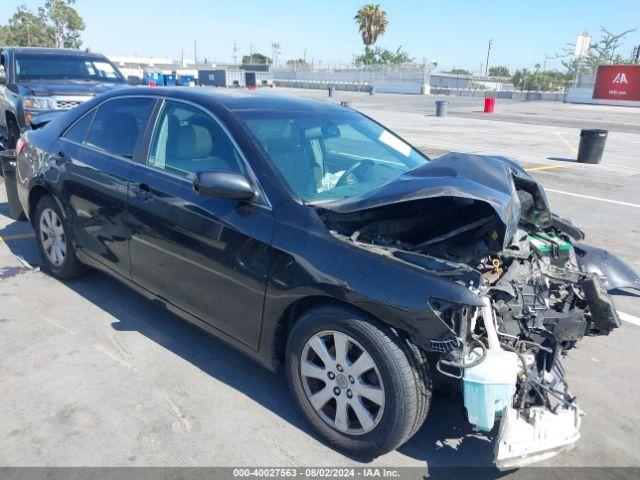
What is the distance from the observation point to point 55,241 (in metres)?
4.63

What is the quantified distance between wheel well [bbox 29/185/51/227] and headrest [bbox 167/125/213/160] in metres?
1.74

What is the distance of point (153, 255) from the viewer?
11.6ft

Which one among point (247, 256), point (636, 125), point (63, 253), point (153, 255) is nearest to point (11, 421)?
point (153, 255)

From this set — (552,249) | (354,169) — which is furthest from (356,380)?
(552,249)

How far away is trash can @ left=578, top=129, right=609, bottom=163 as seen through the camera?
12031mm

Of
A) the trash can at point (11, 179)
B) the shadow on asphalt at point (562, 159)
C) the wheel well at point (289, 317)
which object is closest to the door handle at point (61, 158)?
the trash can at point (11, 179)

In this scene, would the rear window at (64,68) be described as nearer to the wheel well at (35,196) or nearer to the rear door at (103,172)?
the wheel well at (35,196)

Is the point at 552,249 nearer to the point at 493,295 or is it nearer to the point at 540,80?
the point at 493,295

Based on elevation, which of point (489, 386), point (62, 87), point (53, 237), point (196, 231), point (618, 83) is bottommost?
point (53, 237)

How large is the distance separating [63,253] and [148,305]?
3.14 ft

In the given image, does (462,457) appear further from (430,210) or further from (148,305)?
(148,305)

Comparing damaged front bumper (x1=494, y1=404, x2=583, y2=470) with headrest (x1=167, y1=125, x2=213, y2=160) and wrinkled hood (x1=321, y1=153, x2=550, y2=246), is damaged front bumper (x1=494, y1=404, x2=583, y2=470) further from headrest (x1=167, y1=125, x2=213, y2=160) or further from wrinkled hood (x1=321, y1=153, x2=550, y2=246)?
headrest (x1=167, y1=125, x2=213, y2=160)

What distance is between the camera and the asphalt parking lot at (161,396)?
274 centimetres

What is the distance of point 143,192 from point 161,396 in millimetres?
1331
